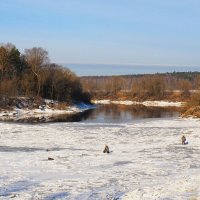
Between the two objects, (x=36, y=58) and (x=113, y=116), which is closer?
(x=113, y=116)

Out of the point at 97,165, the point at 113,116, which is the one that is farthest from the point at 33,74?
the point at 97,165

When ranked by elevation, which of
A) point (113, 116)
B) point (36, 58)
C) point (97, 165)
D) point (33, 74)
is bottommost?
point (97, 165)

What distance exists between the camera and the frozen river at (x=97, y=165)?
16.6m

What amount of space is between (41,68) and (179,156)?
74.8 metres

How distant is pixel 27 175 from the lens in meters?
20.4

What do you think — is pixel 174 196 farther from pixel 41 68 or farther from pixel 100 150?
pixel 41 68

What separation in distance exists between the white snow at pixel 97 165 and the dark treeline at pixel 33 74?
52.5 meters

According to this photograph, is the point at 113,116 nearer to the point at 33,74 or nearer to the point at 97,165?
the point at 33,74

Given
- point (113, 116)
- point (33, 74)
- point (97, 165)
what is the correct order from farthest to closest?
point (33, 74)
point (113, 116)
point (97, 165)

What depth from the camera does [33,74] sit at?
9669 cm

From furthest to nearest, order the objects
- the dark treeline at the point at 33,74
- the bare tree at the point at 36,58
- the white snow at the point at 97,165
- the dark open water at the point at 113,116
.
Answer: the bare tree at the point at 36,58 < the dark treeline at the point at 33,74 < the dark open water at the point at 113,116 < the white snow at the point at 97,165

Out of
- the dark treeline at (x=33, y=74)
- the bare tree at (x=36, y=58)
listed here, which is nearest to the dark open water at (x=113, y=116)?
the dark treeline at (x=33, y=74)

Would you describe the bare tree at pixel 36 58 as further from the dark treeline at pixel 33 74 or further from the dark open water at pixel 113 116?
the dark open water at pixel 113 116

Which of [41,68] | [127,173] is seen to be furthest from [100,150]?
[41,68]
